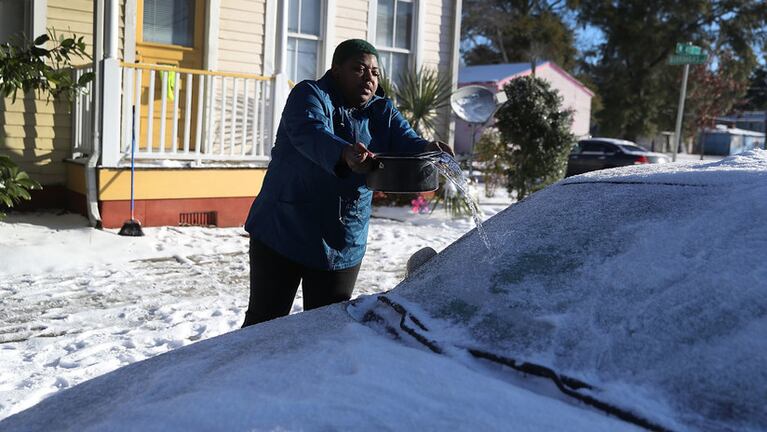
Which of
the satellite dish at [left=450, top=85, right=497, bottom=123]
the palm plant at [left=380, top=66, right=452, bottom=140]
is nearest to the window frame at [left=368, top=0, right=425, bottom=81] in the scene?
the palm plant at [left=380, top=66, right=452, bottom=140]

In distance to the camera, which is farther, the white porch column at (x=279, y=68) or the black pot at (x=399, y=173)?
the white porch column at (x=279, y=68)

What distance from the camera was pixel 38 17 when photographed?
7.99 m

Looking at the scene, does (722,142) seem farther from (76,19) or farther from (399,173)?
(399,173)

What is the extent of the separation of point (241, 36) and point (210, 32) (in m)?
0.49

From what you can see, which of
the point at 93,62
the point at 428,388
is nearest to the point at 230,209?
the point at 93,62

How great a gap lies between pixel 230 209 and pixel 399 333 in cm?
661

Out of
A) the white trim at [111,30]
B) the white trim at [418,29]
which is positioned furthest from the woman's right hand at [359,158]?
the white trim at [418,29]

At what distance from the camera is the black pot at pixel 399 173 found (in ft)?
8.93

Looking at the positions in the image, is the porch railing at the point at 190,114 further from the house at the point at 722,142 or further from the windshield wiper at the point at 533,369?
the house at the point at 722,142

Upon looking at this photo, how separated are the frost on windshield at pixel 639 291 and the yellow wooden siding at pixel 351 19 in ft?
27.2

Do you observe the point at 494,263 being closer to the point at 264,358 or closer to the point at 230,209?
the point at 264,358

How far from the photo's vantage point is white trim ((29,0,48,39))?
7.97 metres

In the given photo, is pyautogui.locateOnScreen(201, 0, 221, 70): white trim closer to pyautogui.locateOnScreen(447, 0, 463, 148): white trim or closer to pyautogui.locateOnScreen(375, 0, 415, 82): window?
pyautogui.locateOnScreen(375, 0, 415, 82): window

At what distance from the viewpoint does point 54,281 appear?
5934 millimetres
